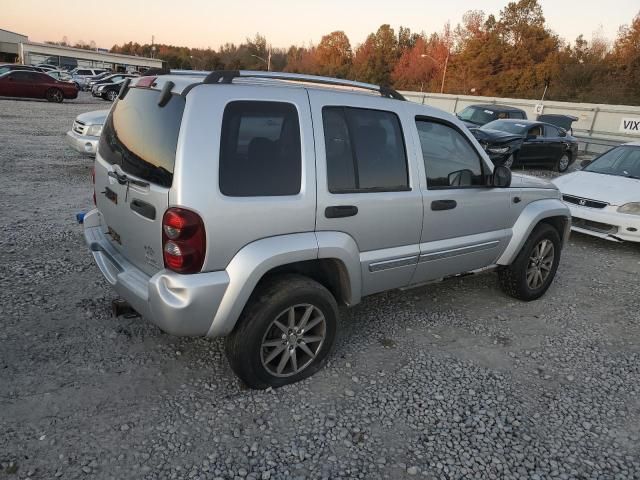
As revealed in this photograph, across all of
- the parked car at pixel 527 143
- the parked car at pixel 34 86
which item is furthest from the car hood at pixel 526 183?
the parked car at pixel 34 86

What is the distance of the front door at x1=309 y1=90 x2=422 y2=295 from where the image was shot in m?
3.11

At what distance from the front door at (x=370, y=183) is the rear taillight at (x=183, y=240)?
779 mm

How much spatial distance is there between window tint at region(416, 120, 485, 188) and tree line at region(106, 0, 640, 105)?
3119 centimetres

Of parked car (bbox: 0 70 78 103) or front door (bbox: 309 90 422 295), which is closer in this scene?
front door (bbox: 309 90 422 295)

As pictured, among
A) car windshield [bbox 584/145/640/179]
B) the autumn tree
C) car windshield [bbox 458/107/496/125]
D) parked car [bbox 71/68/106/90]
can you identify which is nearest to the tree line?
the autumn tree

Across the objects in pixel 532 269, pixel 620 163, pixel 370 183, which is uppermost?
pixel 620 163

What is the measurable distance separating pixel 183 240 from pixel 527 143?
13.1 meters

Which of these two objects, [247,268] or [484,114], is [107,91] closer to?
[484,114]

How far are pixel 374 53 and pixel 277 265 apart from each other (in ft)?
275

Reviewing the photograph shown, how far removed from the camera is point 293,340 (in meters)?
3.19

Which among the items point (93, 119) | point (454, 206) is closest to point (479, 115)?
point (93, 119)

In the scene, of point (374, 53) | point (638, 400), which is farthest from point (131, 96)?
point (374, 53)

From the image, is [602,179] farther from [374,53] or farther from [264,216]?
[374,53]

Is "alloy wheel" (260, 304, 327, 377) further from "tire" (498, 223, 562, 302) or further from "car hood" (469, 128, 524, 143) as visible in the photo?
"car hood" (469, 128, 524, 143)
